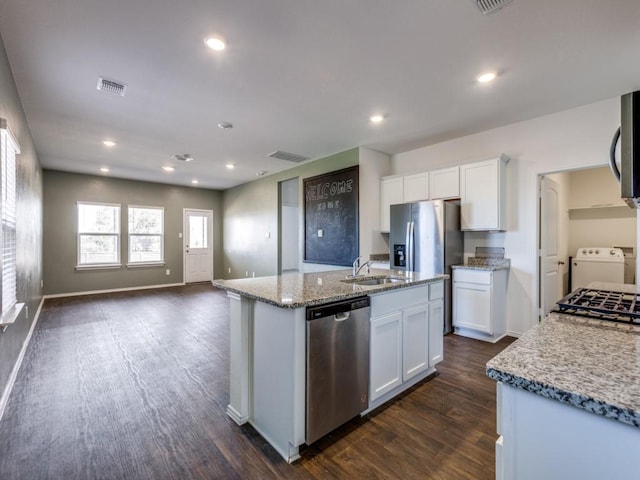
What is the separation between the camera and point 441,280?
109 inches

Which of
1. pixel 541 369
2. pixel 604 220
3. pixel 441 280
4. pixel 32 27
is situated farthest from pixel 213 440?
pixel 604 220

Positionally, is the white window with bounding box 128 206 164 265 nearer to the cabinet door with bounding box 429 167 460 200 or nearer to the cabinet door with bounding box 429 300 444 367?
the cabinet door with bounding box 429 167 460 200

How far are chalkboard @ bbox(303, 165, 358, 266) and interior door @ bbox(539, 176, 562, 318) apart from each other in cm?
239

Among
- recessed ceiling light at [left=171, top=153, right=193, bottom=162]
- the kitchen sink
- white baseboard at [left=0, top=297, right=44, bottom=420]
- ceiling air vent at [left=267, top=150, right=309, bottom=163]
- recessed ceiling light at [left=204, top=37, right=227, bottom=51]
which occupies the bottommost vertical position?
white baseboard at [left=0, top=297, right=44, bottom=420]

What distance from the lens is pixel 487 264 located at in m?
3.99

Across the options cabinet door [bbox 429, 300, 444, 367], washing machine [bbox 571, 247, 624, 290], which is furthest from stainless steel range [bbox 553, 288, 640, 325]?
washing machine [bbox 571, 247, 624, 290]

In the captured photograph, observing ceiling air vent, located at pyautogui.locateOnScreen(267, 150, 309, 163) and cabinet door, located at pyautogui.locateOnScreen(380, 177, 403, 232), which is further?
ceiling air vent, located at pyautogui.locateOnScreen(267, 150, 309, 163)

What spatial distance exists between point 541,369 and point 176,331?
13.9 feet

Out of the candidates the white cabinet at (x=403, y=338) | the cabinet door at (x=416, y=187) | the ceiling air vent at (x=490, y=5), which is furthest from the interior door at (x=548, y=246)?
the ceiling air vent at (x=490, y=5)

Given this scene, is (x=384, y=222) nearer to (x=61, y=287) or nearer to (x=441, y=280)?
(x=441, y=280)

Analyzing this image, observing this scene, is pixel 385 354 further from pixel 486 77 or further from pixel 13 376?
pixel 13 376

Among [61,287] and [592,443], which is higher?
[592,443]

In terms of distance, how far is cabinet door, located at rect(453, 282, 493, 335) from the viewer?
363 cm

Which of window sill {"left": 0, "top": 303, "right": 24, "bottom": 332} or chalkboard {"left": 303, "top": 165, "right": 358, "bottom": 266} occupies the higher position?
chalkboard {"left": 303, "top": 165, "right": 358, "bottom": 266}
